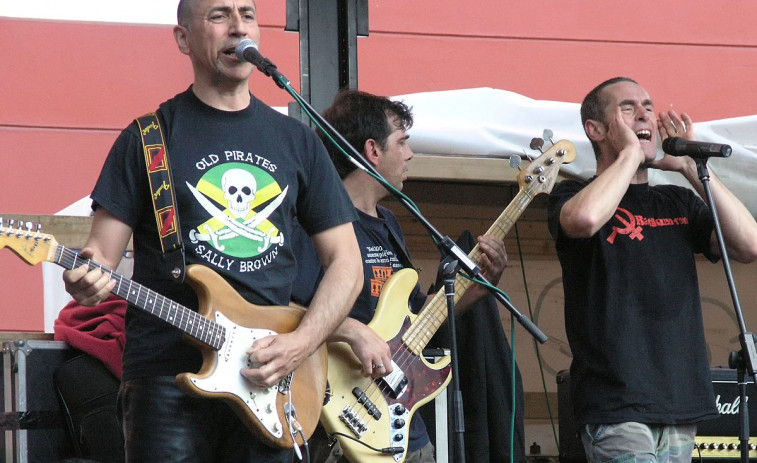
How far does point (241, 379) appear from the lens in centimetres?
255

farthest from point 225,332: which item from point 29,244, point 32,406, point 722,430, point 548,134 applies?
point 722,430

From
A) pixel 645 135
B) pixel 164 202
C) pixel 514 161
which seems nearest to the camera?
pixel 164 202

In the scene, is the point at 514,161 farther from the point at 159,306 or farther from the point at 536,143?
the point at 159,306

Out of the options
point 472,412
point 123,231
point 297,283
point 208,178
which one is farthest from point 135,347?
point 472,412

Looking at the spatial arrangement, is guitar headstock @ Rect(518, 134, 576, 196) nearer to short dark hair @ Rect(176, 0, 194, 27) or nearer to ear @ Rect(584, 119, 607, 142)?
ear @ Rect(584, 119, 607, 142)

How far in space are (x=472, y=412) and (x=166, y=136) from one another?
5.54 feet

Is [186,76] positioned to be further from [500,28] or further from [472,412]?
[472,412]

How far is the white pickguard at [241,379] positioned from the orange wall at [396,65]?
279cm

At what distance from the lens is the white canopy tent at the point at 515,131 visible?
411cm

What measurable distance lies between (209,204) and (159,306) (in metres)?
0.30

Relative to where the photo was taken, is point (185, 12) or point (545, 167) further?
point (545, 167)

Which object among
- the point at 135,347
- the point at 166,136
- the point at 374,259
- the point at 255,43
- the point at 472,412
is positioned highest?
the point at 255,43

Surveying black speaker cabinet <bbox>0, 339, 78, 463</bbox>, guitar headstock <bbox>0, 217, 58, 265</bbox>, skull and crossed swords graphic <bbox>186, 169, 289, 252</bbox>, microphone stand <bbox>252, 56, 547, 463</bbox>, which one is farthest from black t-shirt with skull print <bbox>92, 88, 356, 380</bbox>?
black speaker cabinet <bbox>0, 339, 78, 463</bbox>

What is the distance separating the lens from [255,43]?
110 inches
